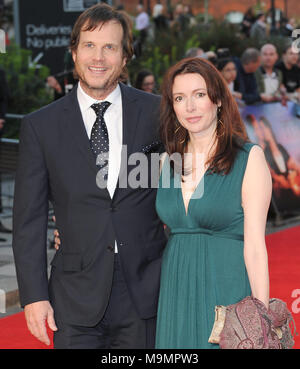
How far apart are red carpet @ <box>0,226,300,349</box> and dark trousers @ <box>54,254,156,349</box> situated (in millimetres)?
2691

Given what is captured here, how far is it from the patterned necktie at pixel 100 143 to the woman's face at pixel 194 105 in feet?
1.22

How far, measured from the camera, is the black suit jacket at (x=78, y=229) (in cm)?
386

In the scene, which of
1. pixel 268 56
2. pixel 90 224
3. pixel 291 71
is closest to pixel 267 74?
pixel 268 56

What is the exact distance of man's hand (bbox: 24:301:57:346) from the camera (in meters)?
3.80

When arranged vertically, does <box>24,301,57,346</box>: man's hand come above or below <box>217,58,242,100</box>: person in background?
below

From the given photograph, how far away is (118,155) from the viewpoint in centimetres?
395

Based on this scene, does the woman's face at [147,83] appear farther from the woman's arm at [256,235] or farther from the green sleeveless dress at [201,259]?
the woman's arm at [256,235]

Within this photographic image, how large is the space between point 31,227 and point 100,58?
83 cm

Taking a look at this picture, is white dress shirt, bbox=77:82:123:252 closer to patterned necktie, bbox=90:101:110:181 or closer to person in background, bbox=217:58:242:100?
patterned necktie, bbox=90:101:110:181

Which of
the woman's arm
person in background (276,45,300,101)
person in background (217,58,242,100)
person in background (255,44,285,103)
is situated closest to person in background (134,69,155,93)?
person in background (217,58,242,100)

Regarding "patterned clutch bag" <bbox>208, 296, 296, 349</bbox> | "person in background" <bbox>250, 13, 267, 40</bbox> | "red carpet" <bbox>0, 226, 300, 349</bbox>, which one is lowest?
"red carpet" <bbox>0, 226, 300, 349</bbox>

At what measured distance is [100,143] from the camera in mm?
3943

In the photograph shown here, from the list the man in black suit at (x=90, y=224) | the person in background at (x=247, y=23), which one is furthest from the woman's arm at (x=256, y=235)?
the person in background at (x=247, y=23)
